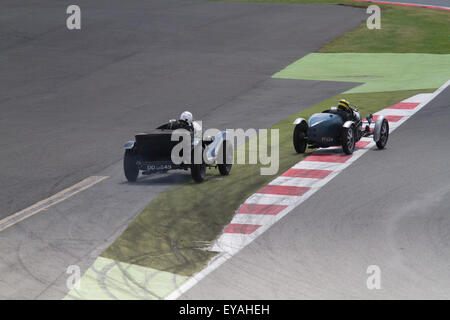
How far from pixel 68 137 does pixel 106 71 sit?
10153 mm

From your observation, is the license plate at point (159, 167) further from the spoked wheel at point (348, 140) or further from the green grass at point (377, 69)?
the green grass at point (377, 69)

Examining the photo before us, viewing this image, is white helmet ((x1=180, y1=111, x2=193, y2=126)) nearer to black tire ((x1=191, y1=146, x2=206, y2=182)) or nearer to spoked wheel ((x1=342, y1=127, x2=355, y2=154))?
black tire ((x1=191, y1=146, x2=206, y2=182))

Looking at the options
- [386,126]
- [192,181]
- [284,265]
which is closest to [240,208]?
[192,181]

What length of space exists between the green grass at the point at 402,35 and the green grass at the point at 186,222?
56.1 feet

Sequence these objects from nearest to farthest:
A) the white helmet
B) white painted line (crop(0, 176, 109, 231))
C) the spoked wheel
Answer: white painted line (crop(0, 176, 109, 231))
the white helmet
the spoked wheel

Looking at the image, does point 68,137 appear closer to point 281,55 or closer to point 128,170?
point 128,170

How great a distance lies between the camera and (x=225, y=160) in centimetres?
1892

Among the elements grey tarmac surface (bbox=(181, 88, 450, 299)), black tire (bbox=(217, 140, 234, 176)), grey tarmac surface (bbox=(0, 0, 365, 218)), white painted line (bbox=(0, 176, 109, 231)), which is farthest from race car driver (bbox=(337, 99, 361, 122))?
white painted line (bbox=(0, 176, 109, 231))

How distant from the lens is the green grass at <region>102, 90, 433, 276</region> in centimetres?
1359

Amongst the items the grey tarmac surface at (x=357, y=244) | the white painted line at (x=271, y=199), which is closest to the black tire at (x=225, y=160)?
the white painted line at (x=271, y=199)

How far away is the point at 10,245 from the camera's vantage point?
14.3 meters

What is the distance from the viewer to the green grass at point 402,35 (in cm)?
3656

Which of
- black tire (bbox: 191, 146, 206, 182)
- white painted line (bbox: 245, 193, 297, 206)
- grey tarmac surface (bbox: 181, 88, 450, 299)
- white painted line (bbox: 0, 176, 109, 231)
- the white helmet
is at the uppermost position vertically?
the white helmet

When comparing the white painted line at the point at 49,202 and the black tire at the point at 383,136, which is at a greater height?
the black tire at the point at 383,136
